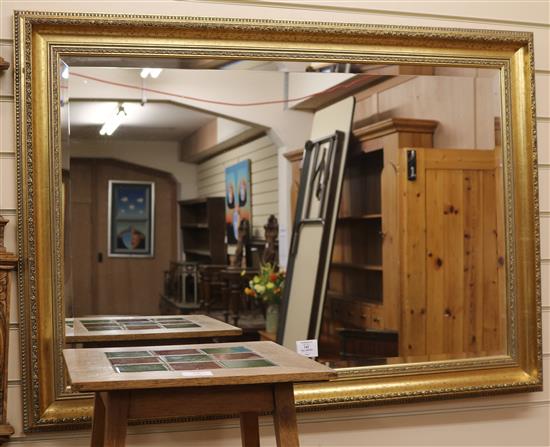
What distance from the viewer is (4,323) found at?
2.18m

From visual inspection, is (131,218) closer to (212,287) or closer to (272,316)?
(212,287)

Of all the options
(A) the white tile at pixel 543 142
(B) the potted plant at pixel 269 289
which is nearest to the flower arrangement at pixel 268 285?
(B) the potted plant at pixel 269 289

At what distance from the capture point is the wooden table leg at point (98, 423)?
201 centimetres

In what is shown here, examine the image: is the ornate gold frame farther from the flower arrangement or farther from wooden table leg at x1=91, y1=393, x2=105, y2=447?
the flower arrangement

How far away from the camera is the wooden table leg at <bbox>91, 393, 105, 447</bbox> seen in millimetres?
2008

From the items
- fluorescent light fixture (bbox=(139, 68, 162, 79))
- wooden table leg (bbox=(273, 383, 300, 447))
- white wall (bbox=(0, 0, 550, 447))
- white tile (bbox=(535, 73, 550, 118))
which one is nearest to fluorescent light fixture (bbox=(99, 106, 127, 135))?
fluorescent light fixture (bbox=(139, 68, 162, 79))

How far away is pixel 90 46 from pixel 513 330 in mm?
1590

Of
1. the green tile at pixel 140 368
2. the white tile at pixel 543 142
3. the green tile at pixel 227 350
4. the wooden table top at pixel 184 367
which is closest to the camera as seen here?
the wooden table top at pixel 184 367

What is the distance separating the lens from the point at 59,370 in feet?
7.43

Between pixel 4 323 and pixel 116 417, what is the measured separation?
59 cm

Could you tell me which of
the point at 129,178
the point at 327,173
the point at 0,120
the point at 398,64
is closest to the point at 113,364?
the point at 0,120

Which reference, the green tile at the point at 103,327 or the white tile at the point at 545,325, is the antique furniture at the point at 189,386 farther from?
the white tile at the point at 545,325

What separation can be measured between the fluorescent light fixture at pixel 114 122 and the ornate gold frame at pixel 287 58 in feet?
1.01

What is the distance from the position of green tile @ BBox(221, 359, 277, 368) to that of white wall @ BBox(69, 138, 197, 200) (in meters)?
0.82
